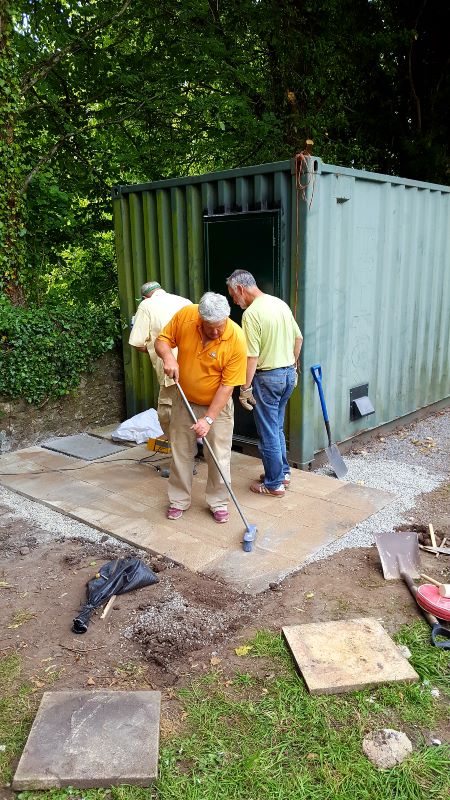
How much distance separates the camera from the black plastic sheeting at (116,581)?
137 inches

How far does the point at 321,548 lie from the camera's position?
4.18 m

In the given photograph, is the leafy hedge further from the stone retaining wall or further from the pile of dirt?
the pile of dirt

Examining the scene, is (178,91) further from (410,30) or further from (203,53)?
(410,30)

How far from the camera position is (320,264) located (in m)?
5.39

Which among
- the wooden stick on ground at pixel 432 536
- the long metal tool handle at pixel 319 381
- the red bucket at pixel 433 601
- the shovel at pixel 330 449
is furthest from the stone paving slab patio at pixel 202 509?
the red bucket at pixel 433 601

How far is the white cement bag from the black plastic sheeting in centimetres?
287

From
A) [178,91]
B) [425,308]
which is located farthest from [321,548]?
[178,91]

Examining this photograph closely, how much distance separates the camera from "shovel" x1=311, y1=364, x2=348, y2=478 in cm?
548

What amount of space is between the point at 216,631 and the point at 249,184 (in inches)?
164

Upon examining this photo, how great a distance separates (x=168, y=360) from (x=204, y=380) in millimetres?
319

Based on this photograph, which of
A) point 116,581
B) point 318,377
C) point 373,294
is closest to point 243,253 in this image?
point 318,377

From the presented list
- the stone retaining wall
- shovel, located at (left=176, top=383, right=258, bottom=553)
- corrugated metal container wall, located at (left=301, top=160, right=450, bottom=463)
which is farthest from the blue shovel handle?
the stone retaining wall

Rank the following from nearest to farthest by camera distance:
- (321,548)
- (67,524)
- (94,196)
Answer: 1. (321,548)
2. (67,524)
3. (94,196)

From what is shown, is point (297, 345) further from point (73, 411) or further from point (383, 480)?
point (73, 411)
